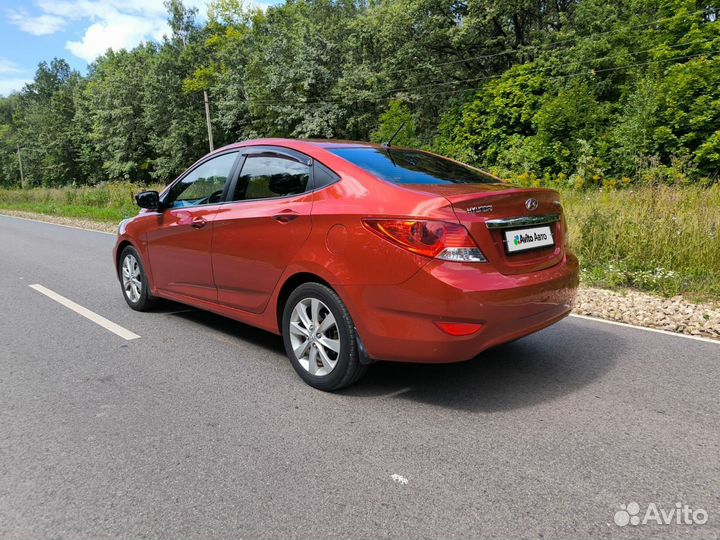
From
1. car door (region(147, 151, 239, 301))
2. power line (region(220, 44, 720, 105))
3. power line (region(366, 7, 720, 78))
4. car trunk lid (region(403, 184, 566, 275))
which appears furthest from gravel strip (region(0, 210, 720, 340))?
power line (region(366, 7, 720, 78))

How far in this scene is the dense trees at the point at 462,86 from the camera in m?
22.7

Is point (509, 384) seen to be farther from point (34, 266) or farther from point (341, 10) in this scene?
point (341, 10)

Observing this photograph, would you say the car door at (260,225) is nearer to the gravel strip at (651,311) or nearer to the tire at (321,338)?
the tire at (321,338)

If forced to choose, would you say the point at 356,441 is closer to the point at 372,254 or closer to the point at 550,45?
the point at 372,254

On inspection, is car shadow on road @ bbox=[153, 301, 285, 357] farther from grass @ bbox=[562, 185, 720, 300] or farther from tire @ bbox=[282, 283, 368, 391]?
grass @ bbox=[562, 185, 720, 300]

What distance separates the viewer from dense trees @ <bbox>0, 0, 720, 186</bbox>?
22688 mm

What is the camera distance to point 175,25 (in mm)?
59438

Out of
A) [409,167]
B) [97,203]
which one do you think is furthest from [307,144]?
[97,203]

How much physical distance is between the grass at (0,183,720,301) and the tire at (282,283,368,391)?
435cm

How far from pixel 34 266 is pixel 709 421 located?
10173mm

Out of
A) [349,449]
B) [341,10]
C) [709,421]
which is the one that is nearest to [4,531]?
[349,449]

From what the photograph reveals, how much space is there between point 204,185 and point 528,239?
9.77 ft

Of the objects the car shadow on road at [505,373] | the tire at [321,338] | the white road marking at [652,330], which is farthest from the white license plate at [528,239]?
the white road marking at [652,330]

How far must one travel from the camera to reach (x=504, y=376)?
394 cm
